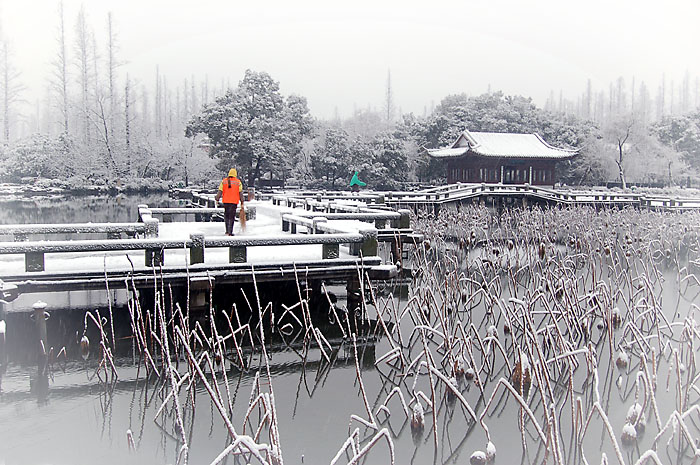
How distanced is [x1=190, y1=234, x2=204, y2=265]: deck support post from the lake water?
Answer: 1299mm

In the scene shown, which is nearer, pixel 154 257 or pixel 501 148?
pixel 154 257

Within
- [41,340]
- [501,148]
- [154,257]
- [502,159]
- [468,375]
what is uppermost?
[501,148]

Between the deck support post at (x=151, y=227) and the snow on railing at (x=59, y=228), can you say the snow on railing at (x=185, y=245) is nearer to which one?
the snow on railing at (x=59, y=228)

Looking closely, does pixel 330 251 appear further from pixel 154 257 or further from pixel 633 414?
pixel 633 414

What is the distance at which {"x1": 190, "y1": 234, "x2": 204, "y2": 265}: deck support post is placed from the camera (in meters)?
7.81

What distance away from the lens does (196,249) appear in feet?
26.0

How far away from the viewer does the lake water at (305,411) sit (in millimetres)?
5148

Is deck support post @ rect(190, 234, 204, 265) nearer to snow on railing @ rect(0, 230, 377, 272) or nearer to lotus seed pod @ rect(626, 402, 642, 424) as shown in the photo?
snow on railing @ rect(0, 230, 377, 272)

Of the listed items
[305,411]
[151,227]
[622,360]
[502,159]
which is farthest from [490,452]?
[502,159]

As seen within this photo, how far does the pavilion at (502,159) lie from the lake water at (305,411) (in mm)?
26680

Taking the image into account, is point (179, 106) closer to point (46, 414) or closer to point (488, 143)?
point (488, 143)

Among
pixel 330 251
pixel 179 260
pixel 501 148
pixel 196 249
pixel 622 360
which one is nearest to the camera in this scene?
pixel 622 360

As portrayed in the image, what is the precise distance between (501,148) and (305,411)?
3013cm

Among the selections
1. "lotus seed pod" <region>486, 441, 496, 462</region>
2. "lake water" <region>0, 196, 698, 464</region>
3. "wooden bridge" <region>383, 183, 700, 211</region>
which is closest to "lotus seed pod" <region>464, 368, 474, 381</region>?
"lake water" <region>0, 196, 698, 464</region>
